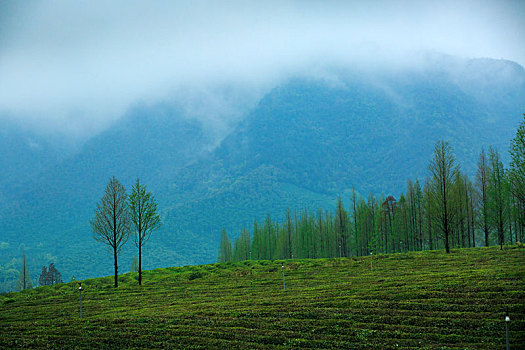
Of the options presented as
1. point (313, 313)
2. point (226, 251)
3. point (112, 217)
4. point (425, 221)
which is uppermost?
point (112, 217)

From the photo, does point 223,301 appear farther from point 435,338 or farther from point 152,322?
point 435,338

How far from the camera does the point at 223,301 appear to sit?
38031mm

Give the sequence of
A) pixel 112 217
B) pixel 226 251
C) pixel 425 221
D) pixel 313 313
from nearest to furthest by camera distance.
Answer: pixel 313 313 → pixel 112 217 → pixel 425 221 → pixel 226 251

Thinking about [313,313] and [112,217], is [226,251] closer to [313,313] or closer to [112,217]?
[112,217]

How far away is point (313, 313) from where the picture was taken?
2870 centimetres

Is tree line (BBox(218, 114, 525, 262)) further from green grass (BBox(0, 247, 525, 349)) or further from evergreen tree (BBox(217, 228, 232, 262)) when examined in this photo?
green grass (BBox(0, 247, 525, 349))

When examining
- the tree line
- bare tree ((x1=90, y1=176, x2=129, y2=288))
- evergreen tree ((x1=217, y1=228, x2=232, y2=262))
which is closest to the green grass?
bare tree ((x1=90, y1=176, x2=129, y2=288))

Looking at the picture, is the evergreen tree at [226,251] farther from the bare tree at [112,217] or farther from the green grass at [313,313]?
the green grass at [313,313]

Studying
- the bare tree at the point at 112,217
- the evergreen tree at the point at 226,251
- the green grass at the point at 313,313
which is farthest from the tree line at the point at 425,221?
the bare tree at the point at 112,217

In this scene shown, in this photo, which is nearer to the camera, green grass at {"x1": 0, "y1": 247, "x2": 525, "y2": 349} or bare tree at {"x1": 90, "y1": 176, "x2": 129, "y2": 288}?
green grass at {"x1": 0, "y1": 247, "x2": 525, "y2": 349}

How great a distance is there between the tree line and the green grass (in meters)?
17.0

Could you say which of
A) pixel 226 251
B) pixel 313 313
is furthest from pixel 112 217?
pixel 226 251

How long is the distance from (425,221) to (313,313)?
66941mm

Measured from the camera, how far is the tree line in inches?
2461
